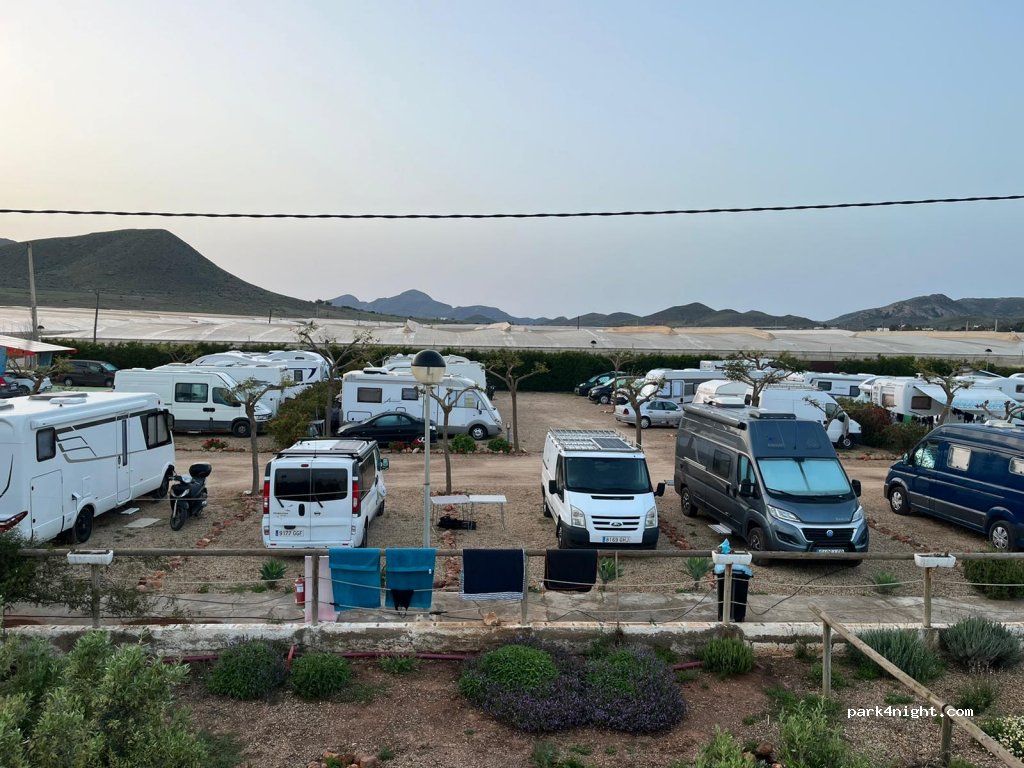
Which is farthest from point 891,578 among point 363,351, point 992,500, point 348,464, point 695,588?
point 363,351

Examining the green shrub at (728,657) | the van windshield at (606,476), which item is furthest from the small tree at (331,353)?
the green shrub at (728,657)

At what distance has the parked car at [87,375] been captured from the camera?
36969 millimetres

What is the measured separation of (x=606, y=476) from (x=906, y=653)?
19.8 feet

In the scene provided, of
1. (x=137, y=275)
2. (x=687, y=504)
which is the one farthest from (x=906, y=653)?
(x=137, y=275)

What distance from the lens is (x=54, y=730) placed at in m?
4.33

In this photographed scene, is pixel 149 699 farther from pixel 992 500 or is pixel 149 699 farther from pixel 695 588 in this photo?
pixel 992 500

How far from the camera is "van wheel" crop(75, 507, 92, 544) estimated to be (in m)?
12.7

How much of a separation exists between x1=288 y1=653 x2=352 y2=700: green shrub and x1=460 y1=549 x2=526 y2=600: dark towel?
5.80ft

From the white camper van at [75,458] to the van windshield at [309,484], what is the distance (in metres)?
3.32

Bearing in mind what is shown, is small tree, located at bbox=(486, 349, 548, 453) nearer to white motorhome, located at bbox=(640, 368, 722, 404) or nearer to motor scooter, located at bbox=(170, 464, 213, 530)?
white motorhome, located at bbox=(640, 368, 722, 404)

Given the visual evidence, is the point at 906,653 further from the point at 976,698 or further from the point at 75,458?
the point at 75,458

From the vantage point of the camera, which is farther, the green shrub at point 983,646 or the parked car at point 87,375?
the parked car at point 87,375

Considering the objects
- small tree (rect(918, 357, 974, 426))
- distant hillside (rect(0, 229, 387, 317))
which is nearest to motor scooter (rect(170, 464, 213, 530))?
small tree (rect(918, 357, 974, 426))

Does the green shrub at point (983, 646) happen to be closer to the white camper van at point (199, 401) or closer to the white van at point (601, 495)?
the white van at point (601, 495)
